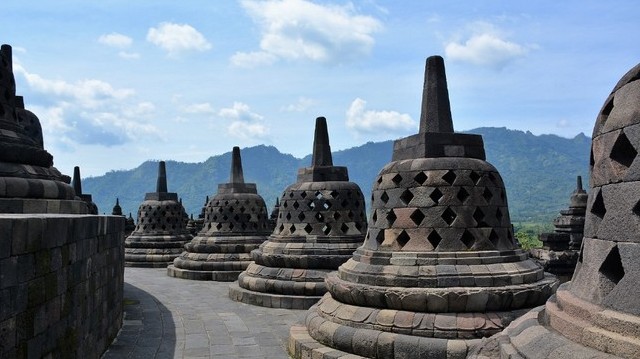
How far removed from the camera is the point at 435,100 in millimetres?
7500

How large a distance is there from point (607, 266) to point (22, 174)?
22.6ft

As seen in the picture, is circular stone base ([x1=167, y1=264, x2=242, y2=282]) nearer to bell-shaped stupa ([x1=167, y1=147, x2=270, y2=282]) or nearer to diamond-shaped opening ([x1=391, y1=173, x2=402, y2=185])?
bell-shaped stupa ([x1=167, y1=147, x2=270, y2=282])

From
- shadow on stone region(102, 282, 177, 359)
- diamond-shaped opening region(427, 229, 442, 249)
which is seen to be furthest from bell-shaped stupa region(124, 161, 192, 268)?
diamond-shaped opening region(427, 229, 442, 249)

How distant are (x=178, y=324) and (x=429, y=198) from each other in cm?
524

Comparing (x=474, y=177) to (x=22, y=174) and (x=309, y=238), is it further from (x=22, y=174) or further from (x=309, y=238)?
(x=22, y=174)

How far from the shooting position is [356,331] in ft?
21.3

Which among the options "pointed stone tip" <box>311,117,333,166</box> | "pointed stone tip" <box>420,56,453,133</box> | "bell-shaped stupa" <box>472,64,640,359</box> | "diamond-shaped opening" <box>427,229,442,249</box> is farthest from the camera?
"pointed stone tip" <box>311,117,333,166</box>

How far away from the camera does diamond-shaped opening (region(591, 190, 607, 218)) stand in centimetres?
334

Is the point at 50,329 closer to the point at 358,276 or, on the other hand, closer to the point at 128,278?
the point at 358,276

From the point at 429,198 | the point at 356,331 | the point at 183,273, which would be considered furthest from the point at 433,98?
the point at 183,273

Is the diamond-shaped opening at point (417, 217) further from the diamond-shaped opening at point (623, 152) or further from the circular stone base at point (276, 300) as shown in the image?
the circular stone base at point (276, 300)

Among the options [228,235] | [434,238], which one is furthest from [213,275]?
[434,238]

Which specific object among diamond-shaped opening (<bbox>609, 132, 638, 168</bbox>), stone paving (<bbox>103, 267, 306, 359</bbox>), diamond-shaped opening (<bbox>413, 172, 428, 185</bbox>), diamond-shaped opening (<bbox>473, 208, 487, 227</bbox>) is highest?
diamond-shaped opening (<bbox>413, 172, 428, 185</bbox>)

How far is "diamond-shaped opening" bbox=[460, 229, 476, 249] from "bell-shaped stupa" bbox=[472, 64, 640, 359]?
127 inches
